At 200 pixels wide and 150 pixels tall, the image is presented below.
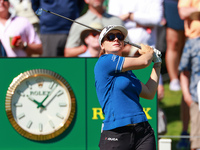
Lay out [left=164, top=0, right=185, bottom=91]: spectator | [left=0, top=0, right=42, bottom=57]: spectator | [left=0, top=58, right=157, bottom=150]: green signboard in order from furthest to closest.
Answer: [left=164, top=0, right=185, bottom=91]: spectator
[left=0, top=0, right=42, bottom=57]: spectator
[left=0, top=58, right=157, bottom=150]: green signboard

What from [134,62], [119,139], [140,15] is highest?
[140,15]

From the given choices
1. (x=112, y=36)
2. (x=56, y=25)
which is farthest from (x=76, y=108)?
(x=112, y=36)

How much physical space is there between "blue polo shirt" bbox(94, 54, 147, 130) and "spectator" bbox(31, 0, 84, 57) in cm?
269

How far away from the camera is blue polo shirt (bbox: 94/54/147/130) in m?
3.44

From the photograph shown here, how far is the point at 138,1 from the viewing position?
20.3 ft

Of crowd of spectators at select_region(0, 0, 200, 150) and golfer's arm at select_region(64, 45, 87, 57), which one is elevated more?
crowd of spectators at select_region(0, 0, 200, 150)

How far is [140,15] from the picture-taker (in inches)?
242

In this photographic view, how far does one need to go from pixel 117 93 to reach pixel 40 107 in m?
1.87

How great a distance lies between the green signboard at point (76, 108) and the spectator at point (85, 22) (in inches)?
33.3

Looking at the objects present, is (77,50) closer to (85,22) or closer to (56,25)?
(85,22)

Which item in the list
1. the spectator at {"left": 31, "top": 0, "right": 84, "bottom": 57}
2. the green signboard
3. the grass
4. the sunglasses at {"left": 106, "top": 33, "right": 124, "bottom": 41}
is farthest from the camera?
the grass

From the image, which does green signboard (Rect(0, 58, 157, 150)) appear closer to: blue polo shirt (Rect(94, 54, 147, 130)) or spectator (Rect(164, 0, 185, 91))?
blue polo shirt (Rect(94, 54, 147, 130))

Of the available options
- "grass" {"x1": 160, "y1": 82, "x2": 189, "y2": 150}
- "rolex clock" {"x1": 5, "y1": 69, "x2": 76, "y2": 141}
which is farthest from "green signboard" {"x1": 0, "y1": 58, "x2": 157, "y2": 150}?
"grass" {"x1": 160, "y1": 82, "x2": 189, "y2": 150}

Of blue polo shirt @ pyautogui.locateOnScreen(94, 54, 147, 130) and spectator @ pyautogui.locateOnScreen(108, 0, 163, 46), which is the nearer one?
blue polo shirt @ pyautogui.locateOnScreen(94, 54, 147, 130)
